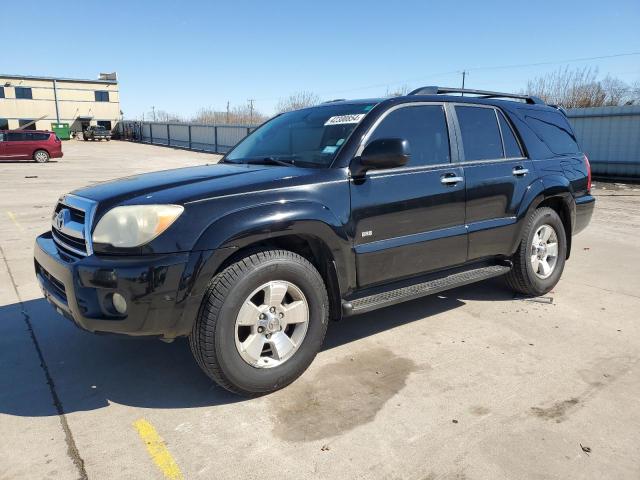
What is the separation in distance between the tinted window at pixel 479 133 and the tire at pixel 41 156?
26200mm

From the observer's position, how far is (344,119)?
3773 millimetres

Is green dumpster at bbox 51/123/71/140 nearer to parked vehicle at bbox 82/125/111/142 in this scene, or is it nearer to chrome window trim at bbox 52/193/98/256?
parked vehicle at bbox 82/125/111/142

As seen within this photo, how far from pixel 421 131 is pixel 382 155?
2.61ft

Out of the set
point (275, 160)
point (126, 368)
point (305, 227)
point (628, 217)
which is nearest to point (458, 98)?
point (275, 160)

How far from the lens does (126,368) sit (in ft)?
11.4

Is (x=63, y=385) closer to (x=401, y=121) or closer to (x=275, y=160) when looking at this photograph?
(x=275, y=160)

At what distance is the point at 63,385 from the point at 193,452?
4.03 feet

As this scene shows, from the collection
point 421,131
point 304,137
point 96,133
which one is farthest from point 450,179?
point 96,133

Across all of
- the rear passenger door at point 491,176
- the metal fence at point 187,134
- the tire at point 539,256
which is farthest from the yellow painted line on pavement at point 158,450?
the metal fence at point 187,134

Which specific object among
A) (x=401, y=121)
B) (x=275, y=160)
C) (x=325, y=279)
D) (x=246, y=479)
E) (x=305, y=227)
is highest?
(x=401, y=121)

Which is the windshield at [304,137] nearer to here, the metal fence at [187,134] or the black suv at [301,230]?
the black suv at [301,230]

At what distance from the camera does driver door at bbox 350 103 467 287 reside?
11.3 feet

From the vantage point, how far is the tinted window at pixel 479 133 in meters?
4.20

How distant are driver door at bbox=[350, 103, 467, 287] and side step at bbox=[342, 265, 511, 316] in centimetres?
10
